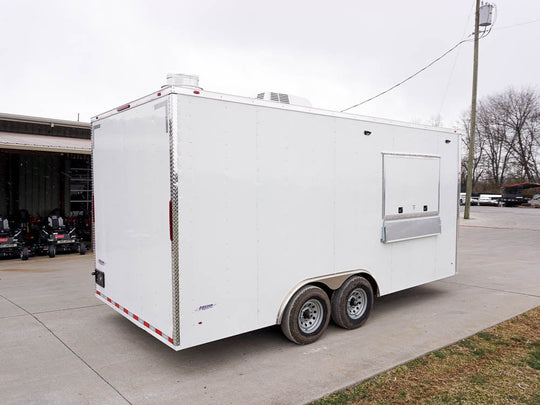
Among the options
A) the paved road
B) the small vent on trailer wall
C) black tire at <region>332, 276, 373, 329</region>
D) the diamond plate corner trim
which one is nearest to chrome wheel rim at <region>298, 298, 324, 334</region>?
the paved road

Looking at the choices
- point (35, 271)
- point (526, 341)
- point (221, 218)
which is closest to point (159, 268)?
point (221, 218)

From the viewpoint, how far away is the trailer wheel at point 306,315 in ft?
15.9

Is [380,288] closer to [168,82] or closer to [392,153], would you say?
[392,153]

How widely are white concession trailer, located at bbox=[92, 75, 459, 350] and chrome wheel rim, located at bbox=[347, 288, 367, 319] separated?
2 cm

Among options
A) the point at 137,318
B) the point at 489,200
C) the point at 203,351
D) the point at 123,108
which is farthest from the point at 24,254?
the point at 489,200

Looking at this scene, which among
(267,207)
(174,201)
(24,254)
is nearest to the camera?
(174,201)

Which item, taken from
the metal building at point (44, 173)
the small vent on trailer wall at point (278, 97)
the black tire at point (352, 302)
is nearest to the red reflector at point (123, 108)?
the small vent on trailer wall at point (278, 97)

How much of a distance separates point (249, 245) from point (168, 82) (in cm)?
191

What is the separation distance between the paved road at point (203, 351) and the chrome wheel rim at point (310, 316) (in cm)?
21

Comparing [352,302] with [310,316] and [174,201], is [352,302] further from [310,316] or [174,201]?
[174,201]

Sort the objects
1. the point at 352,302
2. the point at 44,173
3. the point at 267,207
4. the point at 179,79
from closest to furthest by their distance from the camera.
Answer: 1. the point at 179,79
2. the point at 267,207
3. the point at 352,302
4. the point at 44,173

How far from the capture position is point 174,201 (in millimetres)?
3910

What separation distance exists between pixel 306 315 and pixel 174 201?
232cm

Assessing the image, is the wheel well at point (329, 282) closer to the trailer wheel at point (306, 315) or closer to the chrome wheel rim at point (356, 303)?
the trailer wheel at point (306, 315)
